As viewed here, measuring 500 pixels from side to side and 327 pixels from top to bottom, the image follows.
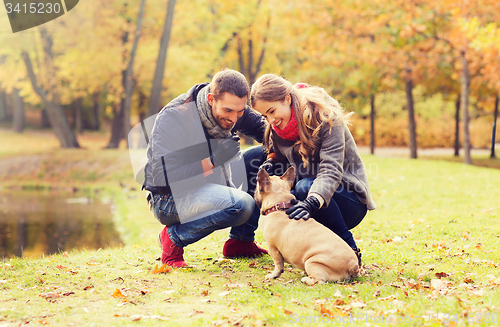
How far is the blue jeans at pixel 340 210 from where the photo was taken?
390 cm

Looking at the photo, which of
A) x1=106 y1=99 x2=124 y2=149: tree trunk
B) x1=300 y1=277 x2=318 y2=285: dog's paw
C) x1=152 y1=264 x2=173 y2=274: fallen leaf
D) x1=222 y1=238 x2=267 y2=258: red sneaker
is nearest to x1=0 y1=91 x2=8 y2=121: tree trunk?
x1=106 y1=99 x2=124 y2=149: tree trunk

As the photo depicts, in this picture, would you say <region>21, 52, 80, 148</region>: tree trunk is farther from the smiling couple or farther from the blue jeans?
the blue jeans

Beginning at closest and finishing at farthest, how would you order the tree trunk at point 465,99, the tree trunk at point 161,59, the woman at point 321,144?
the woman at point 321,144 → the tree trunk at point 465,99 → the tree trunk at point 161,59

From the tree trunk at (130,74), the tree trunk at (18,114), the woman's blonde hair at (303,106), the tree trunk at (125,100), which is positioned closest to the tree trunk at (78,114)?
the tree trunk at (18,114)

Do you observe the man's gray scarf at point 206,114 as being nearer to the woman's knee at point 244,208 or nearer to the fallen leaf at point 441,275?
the woman's knee at point 244,208

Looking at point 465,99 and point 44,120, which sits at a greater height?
point 465,99

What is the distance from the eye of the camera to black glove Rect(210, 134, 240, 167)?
445 centimetres

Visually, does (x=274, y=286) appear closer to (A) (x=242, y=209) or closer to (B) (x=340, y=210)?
(A) (x=242, y=209)

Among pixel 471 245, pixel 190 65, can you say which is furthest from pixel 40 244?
pixel 190 65

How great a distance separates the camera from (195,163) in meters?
4.24

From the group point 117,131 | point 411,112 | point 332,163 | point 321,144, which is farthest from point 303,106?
point 117,131

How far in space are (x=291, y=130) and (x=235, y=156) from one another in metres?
0.89

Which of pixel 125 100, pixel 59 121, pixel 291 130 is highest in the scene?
pixel 291 130

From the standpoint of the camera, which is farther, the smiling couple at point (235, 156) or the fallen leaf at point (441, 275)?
the smiling couple at point (235, 156)
